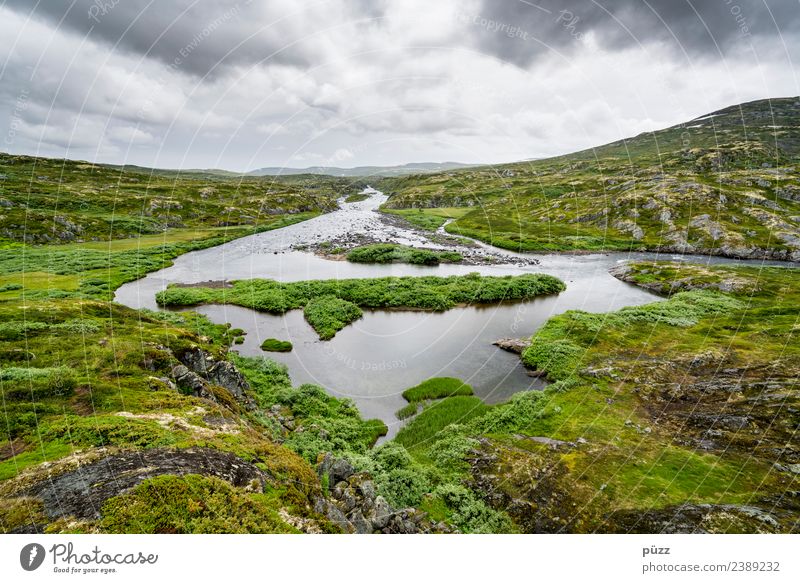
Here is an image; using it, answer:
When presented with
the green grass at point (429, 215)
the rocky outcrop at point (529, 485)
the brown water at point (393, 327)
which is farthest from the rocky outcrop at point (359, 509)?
the green grass at point (429, 215)

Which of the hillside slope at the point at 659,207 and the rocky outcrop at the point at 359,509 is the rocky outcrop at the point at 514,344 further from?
the hillside slope at the point at 659,207

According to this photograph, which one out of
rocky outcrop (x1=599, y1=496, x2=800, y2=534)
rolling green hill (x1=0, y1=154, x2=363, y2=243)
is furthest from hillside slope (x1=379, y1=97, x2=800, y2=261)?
rocky outcrop (x1=599, y1=496, x2=800, y2=534)

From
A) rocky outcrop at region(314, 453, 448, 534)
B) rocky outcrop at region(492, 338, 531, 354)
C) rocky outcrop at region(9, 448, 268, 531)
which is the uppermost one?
rocky outcrop at region(9, 448, 268, 531)

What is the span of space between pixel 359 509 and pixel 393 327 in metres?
30.2

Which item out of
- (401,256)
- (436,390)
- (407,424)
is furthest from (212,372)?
(401,256)

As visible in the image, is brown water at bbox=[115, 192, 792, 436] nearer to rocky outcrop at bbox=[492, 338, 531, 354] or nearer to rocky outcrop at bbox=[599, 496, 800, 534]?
rocky outcrop at bbox=[492, 338, 531, 354]

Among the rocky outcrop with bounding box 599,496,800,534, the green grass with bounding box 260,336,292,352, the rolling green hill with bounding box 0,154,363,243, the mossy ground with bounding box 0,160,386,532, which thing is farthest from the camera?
the rolling green hill with bounding box 0,154,363,243

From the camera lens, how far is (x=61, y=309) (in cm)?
3084

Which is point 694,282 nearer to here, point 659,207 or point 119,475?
point 659,207

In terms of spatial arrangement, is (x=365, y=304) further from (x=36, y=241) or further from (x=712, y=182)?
(x=712, y=182)

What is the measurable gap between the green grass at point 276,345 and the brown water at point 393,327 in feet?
2.40

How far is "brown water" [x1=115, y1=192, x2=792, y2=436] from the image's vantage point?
1286 inches

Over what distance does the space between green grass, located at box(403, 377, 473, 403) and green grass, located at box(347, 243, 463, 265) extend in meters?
48.3

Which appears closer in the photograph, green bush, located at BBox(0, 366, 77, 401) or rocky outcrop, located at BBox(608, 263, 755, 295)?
green bush, located at BBox(0, 366, 77, 401)
